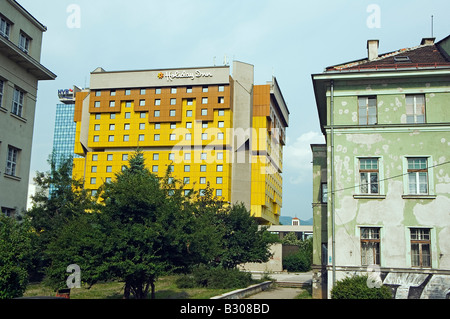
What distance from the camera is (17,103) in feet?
99.9

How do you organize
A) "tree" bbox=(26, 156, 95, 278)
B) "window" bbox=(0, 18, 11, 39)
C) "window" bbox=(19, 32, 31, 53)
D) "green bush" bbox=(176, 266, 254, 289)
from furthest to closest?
"tree" bbox=(26, 156, 95, 278)
"green bush" bbox=(176, 266, 254, 289)
"window" bbox=(19, 32, 31, 53)
"window" bbox=(0, 18, 11, 39)

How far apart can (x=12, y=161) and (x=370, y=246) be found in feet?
74.4

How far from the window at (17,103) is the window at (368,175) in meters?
22.1

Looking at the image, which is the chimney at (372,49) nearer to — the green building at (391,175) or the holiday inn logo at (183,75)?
the green building at (391,175)

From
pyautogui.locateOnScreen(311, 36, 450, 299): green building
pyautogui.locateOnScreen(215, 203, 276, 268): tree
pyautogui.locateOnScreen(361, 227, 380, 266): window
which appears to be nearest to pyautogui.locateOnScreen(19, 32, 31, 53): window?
pyautogui.locateOnScreen(311, 36, 450, 299): green building

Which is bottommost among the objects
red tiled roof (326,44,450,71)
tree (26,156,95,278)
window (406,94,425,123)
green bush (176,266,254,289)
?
green bush (176,266,254,289)

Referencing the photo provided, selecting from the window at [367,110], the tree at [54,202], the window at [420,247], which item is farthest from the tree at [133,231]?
the tree at [54,202]

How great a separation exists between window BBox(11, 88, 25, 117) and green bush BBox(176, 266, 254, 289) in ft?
55.1

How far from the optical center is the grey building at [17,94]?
28.6 metres

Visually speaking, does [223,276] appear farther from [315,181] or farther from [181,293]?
[315,181]

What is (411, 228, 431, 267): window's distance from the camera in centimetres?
2402

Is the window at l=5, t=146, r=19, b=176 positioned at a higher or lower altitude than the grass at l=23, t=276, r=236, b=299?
higher

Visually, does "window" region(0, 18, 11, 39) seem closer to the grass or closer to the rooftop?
the grass

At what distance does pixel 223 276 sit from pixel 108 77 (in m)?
69.9
